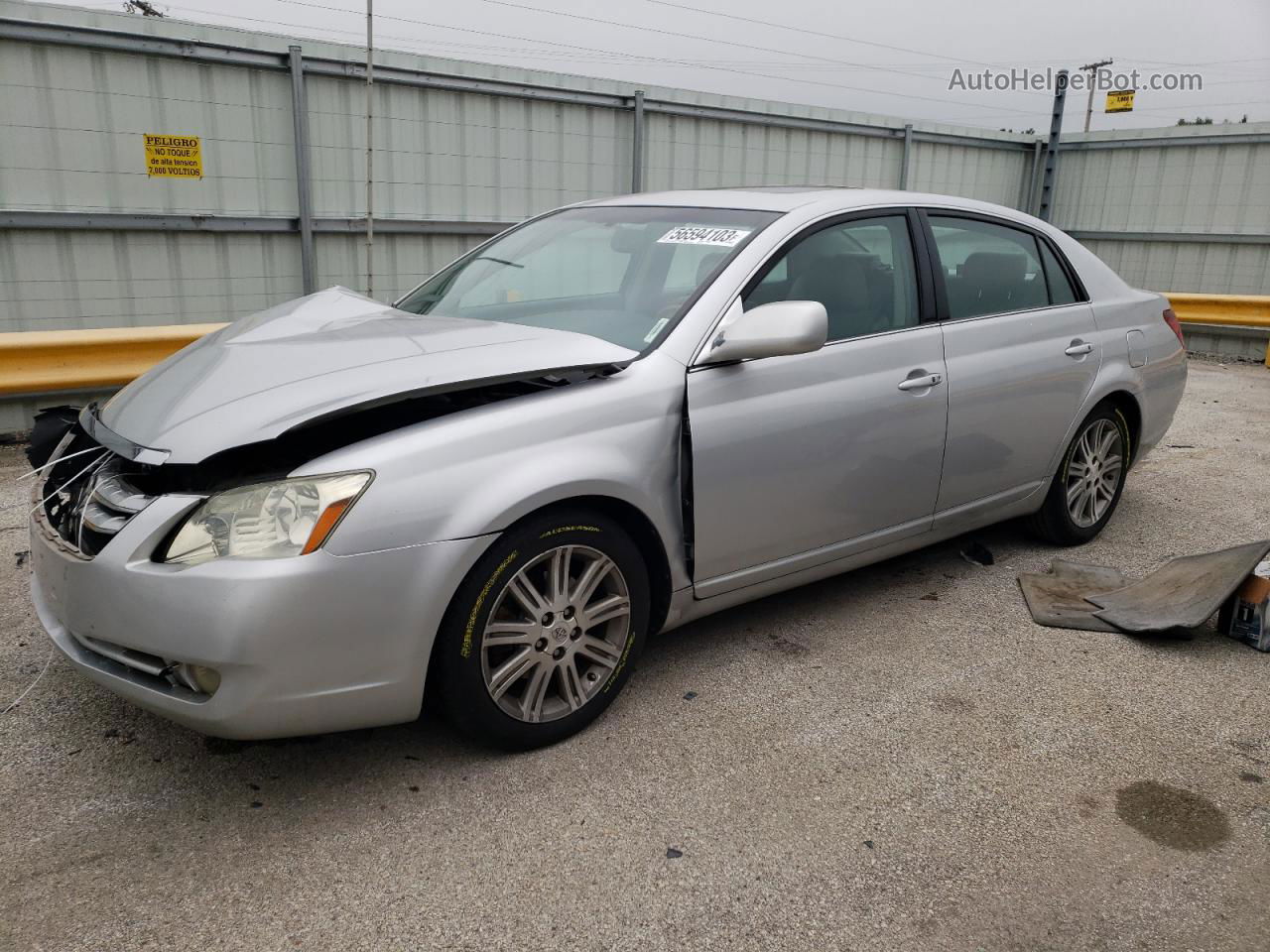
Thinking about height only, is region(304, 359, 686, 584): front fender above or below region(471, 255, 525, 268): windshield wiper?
below

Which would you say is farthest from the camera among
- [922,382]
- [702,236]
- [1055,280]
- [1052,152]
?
[1052,152]

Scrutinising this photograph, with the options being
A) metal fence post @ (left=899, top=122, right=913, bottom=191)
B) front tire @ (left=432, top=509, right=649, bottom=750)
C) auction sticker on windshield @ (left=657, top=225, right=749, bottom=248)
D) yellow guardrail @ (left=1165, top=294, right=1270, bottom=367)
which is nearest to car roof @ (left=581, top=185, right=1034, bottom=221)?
auction sticker on windshield @ (left=657, top=225, right=749, bottom=248)

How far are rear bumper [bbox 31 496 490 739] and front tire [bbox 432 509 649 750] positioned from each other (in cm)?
10

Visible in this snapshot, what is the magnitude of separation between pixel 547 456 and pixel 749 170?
9.19 meters

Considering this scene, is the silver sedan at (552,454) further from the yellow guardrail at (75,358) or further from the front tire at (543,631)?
the yellow guardrail at (75,358)

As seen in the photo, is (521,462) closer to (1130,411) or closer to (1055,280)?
(1055,280)

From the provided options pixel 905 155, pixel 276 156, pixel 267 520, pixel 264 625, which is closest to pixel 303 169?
pixel 276 156

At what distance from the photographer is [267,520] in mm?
2375

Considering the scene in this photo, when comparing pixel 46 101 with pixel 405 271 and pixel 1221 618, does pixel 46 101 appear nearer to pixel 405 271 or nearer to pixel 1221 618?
pixel 405 271

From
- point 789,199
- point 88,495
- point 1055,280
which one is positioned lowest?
point 88,495

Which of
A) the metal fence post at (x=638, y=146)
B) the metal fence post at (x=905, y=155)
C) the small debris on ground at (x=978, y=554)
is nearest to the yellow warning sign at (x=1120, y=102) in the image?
the metal fence post at (x=905, y=155)

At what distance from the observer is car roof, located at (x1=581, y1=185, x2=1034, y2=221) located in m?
3.63

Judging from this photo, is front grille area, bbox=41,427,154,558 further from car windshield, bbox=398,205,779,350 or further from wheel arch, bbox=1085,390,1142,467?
wheel arch, bbox=1085,390,1142,467

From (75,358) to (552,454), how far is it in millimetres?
4738
